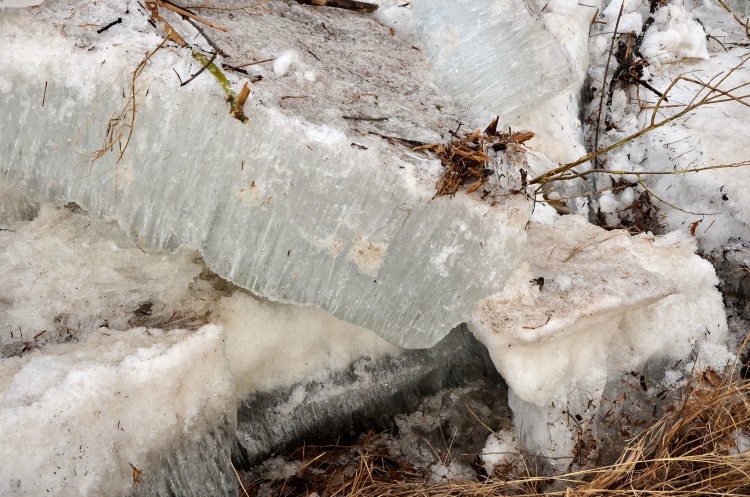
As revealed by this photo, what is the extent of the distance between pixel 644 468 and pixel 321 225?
1.42 metres

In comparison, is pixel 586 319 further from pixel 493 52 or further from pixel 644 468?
pixel 493 52

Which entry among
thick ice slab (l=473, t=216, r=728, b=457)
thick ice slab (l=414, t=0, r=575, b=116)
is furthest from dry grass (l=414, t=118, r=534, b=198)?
thick ice slab (l=414, t=0, r=575, b=116)

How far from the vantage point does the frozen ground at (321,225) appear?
6.41ft

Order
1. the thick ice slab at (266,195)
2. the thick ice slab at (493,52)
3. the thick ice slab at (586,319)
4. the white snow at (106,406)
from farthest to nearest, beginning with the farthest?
the thick ice slab at (493,52)
the thick ice slab at (586,319)
the thick ice slab at (266,195)
the white snow at (106,406)

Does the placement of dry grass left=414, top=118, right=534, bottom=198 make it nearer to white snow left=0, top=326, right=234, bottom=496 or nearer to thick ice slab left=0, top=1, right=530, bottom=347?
thick ice slab left=0, top=1, right=530, bottom=347

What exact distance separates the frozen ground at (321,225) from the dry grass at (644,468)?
142 mm

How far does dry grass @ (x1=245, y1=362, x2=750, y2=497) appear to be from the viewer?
2.20m

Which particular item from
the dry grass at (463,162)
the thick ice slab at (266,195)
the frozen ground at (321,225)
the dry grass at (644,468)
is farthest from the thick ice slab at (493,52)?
the dry grass at (644,468)

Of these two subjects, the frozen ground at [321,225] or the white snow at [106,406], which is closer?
the white snow at [106,406]

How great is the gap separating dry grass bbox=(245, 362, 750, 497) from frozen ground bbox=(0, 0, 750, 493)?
14 cm

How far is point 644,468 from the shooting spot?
89.2 inches

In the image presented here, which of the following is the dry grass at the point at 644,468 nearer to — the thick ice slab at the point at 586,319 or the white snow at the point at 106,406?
the thick ice slab at the point at 586,319

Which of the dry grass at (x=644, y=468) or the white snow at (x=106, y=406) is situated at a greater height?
the white snow at (x=106, y=406)

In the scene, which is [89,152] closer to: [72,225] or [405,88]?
[72,225]
